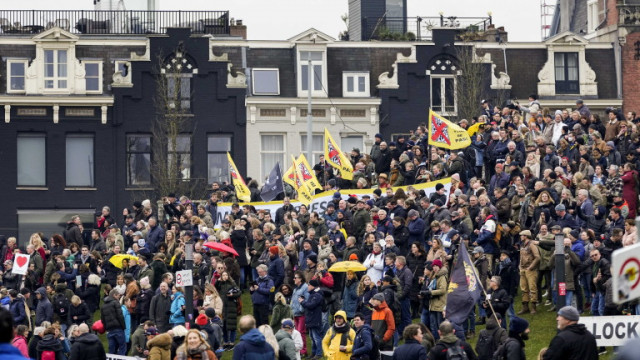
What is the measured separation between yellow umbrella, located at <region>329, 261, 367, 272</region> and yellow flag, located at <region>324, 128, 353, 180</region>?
32.5ft

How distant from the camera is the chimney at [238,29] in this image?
209 ft

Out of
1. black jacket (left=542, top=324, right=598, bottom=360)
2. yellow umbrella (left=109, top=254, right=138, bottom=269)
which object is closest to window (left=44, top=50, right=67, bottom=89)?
yellow umbrella (left=109, top=254, right=138, bottom=269)

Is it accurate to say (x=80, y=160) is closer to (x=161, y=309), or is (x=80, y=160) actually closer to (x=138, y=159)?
(x=138, y=159)

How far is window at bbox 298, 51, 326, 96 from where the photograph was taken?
2382 inches

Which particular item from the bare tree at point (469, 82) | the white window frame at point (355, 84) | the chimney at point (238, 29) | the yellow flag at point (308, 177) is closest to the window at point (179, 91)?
the chimney at point (238, 29)

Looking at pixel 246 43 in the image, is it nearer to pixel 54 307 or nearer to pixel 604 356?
pixel 54 307

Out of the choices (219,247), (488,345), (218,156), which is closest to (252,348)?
(488,345)

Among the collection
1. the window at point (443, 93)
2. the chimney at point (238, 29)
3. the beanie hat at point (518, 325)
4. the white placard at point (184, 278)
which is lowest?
the beanie hat at point (518, 325)

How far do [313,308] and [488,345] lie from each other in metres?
7.70

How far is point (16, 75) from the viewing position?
58656 millimetres

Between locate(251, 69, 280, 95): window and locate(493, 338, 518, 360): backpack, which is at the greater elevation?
locate(251, 69, 280, 95): window

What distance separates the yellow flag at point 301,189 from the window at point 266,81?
1822cm

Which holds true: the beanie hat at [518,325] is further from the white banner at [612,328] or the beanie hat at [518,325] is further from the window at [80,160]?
the window at [80,160]

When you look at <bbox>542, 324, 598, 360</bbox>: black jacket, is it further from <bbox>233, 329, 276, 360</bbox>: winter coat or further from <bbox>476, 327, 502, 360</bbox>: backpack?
<bbox>476, 327, 502, 360</bbox>: backpack
